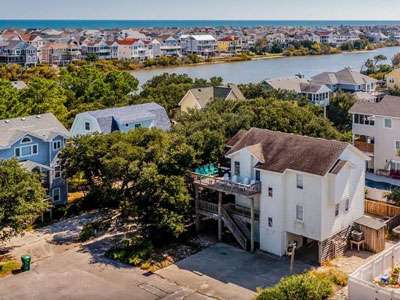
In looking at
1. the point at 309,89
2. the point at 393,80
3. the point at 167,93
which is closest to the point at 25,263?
the point at 167,93

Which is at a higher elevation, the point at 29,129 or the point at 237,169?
the point at 29,129

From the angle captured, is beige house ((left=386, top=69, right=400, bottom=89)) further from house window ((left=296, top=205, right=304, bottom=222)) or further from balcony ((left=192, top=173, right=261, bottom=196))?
house window ((left=296, top=205, right=304, bottom=222))

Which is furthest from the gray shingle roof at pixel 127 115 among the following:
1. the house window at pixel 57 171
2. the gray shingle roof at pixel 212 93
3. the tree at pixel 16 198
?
the tree at pixel 16 198

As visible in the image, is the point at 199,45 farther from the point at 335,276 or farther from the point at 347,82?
the point at 335,276

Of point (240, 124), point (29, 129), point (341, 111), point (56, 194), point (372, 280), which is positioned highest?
point (240, 124)

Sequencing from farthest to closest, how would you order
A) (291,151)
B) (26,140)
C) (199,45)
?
(199,45) < (26,140) < (291,151)

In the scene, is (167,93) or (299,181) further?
(167,93)
